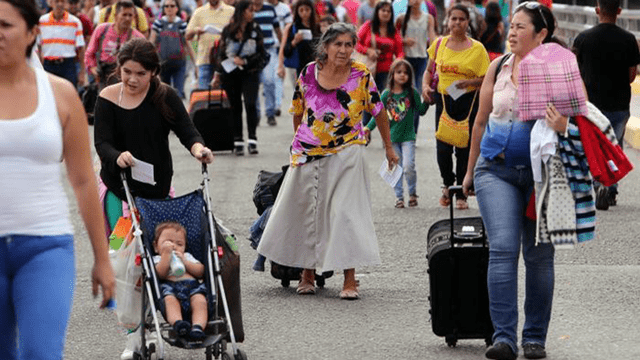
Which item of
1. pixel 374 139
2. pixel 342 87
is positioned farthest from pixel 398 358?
pixel 374 139

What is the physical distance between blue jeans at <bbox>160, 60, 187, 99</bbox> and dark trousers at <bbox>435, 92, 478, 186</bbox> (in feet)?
27.3

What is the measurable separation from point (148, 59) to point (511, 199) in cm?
194

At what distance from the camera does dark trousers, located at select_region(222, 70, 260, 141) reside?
16.4 m

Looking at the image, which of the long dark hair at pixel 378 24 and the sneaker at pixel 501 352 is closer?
the sneaker at pixel 501 352

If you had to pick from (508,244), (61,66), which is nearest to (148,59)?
(508,244)

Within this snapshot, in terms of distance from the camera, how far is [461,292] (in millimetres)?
7324

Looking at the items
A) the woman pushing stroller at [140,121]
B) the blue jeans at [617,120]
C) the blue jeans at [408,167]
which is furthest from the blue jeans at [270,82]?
the woman pushing stroller at [140,121]

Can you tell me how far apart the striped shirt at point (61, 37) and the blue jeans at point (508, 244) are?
→ 1280 cm

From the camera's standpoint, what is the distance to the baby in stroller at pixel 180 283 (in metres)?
6.42

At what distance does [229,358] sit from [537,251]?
5.35ft

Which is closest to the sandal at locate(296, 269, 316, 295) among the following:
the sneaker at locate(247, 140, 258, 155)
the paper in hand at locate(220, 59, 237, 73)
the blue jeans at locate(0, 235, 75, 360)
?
the blue jeans at locate(0, 235, 75, 360)

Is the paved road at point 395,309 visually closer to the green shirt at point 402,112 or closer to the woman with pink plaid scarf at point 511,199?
the woman with pink plaid scarf at point 511,199

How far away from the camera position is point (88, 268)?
1006 cm

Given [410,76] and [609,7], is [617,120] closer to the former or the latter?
[609,7]
